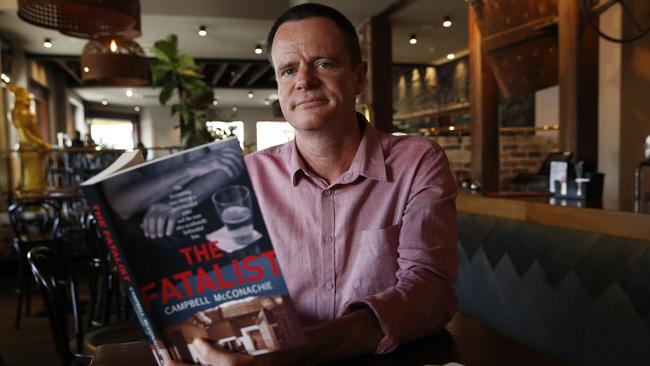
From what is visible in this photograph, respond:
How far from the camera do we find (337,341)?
91cm

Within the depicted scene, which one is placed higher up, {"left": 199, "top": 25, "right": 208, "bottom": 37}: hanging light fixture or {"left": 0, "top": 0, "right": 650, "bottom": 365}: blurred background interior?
{"left": 199, "top": 25, "right": 208, "bottom": 37}: hanging light fixture

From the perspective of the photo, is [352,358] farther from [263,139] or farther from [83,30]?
[263,139]

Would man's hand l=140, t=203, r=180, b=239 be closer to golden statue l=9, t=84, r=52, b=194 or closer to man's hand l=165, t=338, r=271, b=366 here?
man's hand l=165, t=338, r=271, b=366

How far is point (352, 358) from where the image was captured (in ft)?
3.12

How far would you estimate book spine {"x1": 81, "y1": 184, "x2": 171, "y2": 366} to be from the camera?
61cm

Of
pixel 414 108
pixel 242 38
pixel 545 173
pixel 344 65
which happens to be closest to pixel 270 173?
pixel 344 65

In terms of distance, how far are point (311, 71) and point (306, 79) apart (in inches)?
1.0

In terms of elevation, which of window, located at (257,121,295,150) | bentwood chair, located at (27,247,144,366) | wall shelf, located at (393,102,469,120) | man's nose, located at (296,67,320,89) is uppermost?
wall shelf, located at (393,102,469,120)

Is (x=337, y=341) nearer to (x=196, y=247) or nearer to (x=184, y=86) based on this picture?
(x=196, y=247)

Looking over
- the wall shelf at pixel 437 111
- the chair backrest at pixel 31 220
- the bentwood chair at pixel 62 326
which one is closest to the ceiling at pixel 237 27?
the wall shelf at pixel 437 111

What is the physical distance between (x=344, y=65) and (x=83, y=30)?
2.88 m

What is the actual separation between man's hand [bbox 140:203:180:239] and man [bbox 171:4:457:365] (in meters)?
0.60

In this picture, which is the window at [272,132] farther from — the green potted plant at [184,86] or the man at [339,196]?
the man at [339,196]

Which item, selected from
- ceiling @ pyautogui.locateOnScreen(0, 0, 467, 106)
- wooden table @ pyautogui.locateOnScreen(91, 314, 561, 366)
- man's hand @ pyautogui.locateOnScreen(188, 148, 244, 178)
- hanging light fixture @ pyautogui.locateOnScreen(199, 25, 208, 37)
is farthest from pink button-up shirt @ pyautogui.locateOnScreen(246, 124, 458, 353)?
hanging light fixture @ pyautogui.locateOnScreen(199, 25, 208, 37)
